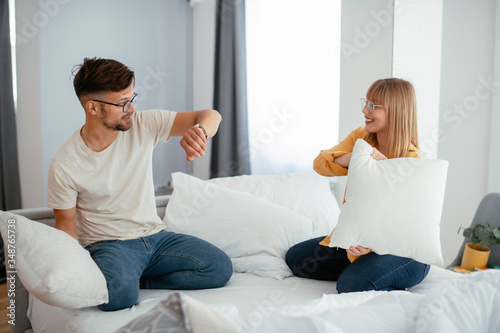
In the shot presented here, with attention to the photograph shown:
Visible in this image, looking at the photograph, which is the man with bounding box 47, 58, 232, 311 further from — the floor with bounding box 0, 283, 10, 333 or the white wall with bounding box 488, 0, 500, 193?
the white wall with bounding box 488, 0, 500, 193

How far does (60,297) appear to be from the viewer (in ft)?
4.18

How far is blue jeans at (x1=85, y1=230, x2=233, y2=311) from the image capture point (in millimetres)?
1560

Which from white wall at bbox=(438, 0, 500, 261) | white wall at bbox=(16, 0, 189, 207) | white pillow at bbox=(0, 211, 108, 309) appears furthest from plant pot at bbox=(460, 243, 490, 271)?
white wall at bbox=(16, 0, 189, 207)

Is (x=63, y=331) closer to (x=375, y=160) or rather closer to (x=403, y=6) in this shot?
(x=375, y=160)

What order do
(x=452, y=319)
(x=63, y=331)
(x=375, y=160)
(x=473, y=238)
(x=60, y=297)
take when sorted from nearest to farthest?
1. (x=452, y=319)
2. (x=60, y=297)
3. (x=63, y=331)
4. (x=375, y=160)
5. (x=473, y=238)

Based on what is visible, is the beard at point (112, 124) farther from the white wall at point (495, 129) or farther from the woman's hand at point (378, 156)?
the white wall at point (495, 129)

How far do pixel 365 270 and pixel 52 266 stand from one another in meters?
1.01

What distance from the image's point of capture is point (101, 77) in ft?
5.33

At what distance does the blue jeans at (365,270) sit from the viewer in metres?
1.52

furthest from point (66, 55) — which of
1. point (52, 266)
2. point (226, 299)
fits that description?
point (226, 299)

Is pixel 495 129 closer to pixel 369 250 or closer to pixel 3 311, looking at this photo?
pixel 369 250

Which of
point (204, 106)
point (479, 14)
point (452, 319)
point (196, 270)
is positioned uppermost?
point (479, 14)

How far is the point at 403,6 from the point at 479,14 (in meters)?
0.38

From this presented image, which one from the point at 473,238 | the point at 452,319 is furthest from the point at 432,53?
the point at 452,319
